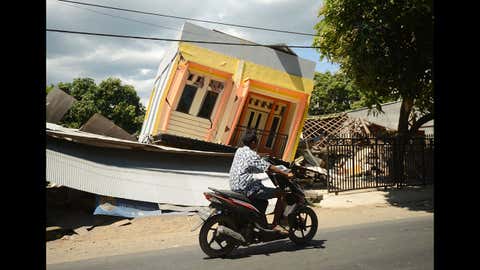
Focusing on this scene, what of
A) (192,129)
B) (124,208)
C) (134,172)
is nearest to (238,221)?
(124,208)

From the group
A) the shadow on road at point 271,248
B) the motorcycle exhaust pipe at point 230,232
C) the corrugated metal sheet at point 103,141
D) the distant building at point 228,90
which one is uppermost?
the distant building at point 228,90

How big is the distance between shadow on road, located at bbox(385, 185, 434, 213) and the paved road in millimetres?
3895

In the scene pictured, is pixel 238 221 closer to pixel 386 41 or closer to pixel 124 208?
pixel 124 208

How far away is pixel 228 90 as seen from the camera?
1478cm

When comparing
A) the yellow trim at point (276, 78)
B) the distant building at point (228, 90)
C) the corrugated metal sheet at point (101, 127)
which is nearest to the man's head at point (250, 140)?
the distant building at point (228, 90)

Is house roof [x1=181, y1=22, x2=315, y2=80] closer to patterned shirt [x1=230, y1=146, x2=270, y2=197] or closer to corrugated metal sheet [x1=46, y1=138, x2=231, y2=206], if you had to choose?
corrugated metal sheet [x1=46, y1=138, x2=231, y2=206]

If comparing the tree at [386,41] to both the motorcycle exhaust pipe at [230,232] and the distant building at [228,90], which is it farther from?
the motorcycle exhaust pipe at [230,232]

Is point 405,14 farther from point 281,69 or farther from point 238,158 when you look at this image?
point 238,158

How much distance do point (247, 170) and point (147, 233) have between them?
13.2ft

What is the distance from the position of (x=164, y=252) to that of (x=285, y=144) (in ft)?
34.6

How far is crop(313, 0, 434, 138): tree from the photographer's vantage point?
10430 millimetres

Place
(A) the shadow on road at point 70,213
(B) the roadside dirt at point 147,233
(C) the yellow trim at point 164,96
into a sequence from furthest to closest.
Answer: (C) the yellow trim at point 164,96 → (A) the shadow on road at point 70,213 → (B) the roadside dirt at point 147,233

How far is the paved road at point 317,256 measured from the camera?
15.8 feet

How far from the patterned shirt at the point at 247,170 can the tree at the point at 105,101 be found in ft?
96.5
